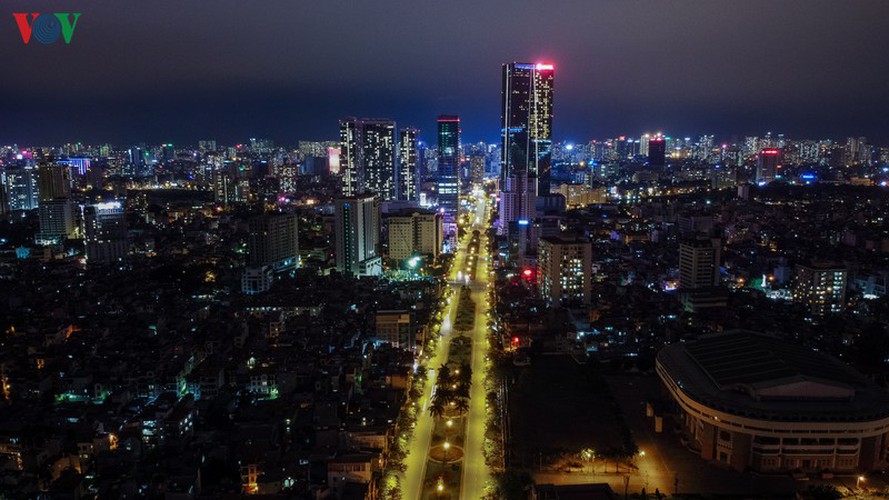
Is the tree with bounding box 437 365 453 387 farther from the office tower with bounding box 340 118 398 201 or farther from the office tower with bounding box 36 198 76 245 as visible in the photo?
the office tower with bounding box 340 118 398 201

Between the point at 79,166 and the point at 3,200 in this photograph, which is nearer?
the point at 3,200

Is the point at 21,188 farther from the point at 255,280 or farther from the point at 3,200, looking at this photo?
the point at 255,280

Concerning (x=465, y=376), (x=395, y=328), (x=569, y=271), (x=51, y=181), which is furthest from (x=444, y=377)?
(x=51, y=181)

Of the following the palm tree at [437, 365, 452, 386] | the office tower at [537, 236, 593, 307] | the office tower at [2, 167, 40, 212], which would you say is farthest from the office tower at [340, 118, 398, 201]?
the palm tree at [437, 365, 452, 386]

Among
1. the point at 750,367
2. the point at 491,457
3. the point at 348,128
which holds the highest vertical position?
the point at 348,128

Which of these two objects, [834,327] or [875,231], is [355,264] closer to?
[834,327]

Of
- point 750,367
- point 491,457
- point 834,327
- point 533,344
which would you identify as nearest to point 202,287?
point 533,344
